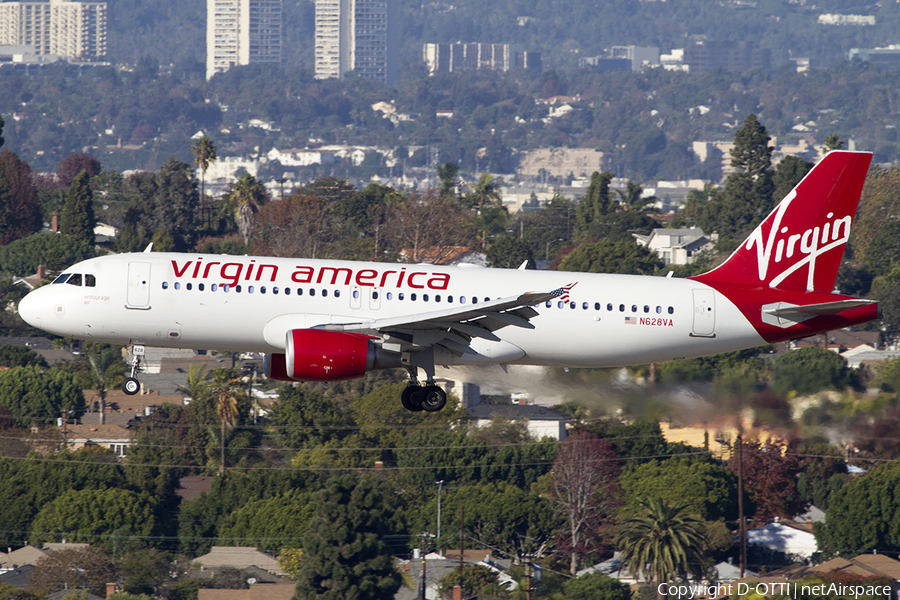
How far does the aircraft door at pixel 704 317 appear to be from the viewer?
38969 millimetres

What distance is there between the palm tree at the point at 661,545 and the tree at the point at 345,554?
15685 mm

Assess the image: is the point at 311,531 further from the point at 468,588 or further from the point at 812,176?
the point at 812,176

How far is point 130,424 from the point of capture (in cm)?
10944

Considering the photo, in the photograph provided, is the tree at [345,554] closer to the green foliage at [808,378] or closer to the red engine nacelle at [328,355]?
the green foliage at [808,378]

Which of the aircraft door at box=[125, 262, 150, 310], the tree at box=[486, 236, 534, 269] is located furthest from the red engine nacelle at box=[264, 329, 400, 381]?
the tree at box=[486, 236, 534, 269]

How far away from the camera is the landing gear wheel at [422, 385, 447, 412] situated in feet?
125

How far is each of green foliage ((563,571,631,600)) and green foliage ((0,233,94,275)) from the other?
344 ft

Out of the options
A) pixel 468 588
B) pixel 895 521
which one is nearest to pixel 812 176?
pixel 468 588

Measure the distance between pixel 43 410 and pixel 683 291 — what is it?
8514 cm

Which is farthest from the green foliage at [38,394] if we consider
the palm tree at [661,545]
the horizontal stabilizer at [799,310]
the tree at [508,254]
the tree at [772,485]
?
the horizontal stabilizer at [799,310]

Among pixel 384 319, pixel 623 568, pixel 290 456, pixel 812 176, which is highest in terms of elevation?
pixel 812 176

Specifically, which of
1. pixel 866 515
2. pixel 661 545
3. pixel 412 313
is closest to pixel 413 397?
pixel 412 313

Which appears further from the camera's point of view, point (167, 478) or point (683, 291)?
point (167, 478)

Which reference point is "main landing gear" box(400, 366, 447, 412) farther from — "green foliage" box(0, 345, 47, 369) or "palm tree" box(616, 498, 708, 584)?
"green foliage" box(0, 345, 47, 369)
